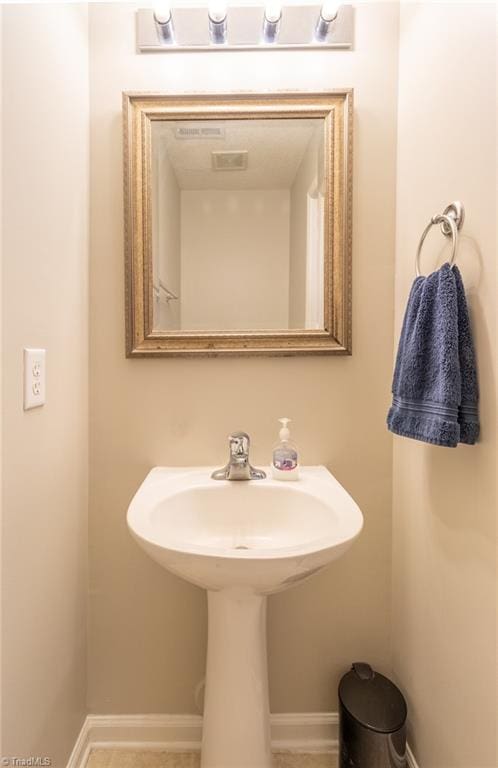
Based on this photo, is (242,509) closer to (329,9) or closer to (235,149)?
(235,149)

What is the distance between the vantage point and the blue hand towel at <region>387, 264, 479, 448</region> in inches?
32.5

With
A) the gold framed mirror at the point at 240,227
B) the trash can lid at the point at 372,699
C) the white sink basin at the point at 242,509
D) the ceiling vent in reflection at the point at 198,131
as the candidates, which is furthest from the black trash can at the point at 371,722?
the ceiling vent in reflection at the point at 198,131

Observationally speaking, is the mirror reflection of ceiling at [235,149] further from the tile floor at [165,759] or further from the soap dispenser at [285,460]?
the tile floor at [165,759]

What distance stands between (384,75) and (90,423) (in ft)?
4.29

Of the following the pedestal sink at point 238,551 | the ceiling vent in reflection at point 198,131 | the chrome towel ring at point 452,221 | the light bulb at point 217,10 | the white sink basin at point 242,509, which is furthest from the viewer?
the ceiling vent in reflection at point 198,131

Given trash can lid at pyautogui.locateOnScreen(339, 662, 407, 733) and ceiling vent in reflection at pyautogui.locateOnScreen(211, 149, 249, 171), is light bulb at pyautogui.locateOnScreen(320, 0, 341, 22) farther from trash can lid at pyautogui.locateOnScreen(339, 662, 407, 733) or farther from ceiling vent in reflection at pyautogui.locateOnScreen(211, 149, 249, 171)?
trash can lid at pyautogui.locateOnScreen(339, 662, 407, 733)

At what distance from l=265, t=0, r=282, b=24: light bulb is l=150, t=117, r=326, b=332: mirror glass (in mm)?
284

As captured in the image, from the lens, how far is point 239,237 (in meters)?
1.21

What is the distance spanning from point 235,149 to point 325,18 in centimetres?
40

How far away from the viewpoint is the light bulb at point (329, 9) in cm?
110

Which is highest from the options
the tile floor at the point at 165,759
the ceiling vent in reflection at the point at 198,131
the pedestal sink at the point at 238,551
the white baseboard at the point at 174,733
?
the ceiling vent in reflection at the point at 198,131

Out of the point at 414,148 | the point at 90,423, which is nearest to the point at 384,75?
the point at 414,148

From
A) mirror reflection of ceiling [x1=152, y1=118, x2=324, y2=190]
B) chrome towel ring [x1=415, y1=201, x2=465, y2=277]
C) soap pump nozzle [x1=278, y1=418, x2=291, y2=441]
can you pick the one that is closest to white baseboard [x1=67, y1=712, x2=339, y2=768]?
soap pump nozzle [x1=278, y1=418, x2=291, y2=441]

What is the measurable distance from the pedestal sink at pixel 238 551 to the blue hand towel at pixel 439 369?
0.82 ft
